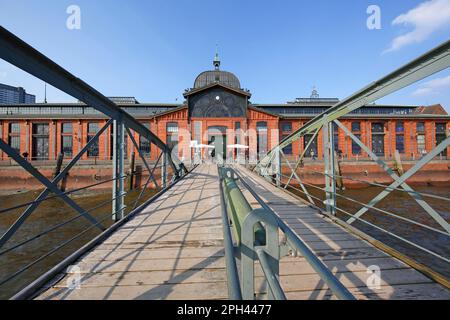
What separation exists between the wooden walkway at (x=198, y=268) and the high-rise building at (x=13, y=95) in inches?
2574

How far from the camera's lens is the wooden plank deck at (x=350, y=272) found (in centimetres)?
193

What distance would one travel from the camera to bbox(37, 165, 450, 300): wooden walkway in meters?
1.96

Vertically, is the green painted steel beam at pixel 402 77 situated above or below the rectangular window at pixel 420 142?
below

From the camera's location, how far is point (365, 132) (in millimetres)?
28328

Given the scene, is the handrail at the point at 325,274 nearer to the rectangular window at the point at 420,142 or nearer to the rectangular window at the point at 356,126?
the rectangular window at the point at 356,126

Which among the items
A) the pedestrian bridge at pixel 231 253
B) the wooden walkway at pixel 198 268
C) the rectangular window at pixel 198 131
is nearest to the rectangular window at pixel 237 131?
the rectangular window at pixel 198 131

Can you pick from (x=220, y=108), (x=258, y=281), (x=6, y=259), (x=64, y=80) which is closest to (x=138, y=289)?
(x=258, y=281)

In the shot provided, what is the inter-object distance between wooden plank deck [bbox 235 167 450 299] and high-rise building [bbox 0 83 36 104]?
67.2 metres

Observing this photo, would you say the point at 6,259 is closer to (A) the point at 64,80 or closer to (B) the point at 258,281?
(A) the point at 64,80

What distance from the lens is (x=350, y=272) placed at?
227 centimetres

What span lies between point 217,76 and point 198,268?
108 feet

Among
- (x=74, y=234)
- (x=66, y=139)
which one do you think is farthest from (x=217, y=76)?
(x=74, y=234)

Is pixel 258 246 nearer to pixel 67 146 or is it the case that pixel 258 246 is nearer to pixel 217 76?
pixel 67 146

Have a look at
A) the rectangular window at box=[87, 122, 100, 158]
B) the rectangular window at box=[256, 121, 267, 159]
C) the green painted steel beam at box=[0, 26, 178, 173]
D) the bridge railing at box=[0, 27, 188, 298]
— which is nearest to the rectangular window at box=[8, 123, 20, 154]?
the rectangular window at box=[87, 122, 100, 158]
